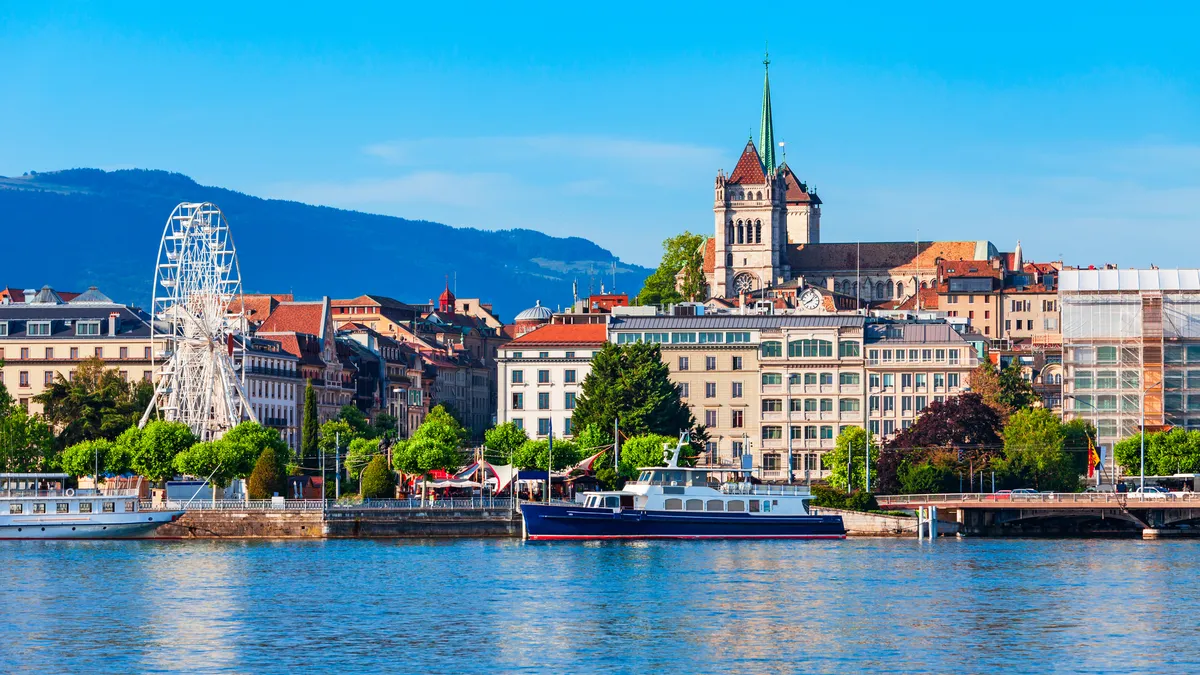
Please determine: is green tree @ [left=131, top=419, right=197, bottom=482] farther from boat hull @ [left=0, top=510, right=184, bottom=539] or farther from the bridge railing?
the bridge railing

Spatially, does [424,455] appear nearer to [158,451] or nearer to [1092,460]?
[158,451]

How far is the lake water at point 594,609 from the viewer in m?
56.8

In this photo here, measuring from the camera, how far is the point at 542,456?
12075cm

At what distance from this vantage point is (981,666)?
5547cm

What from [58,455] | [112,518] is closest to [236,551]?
[112,518]

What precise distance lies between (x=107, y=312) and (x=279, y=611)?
313 ft

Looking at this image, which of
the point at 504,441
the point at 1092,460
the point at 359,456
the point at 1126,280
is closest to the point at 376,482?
the point at 359,456

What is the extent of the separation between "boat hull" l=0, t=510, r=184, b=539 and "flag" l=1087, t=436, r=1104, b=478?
48843mm

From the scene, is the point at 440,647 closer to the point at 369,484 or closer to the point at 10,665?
the point at 10,665

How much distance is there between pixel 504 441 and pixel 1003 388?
3398cm

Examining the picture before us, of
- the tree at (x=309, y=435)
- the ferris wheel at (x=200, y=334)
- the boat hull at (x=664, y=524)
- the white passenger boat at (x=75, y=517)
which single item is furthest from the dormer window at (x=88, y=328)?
the boat hull at (x=664, y=524)

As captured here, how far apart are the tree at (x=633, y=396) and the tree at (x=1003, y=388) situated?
18.4m

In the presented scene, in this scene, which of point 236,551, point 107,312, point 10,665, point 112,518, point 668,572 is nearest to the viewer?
point 10,665

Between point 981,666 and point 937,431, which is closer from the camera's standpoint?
point 981,666
